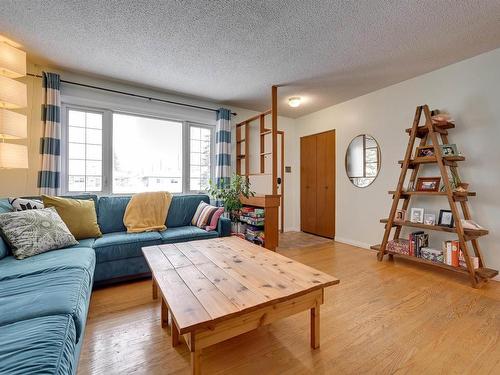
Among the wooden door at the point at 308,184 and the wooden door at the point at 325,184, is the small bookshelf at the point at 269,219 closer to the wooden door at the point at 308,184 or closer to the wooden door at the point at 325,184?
the wooden door at the point at 325,184

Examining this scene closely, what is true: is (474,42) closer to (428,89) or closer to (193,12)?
(428,89)

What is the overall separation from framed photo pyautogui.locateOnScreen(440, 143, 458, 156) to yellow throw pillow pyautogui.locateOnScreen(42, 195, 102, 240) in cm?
378

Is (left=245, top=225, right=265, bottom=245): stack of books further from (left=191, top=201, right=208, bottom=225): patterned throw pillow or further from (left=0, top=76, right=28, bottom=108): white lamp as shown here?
(left=0, top=76, right=28, bottom=108): white lamp

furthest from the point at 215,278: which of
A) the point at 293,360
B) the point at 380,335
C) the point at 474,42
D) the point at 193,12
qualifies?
the point at 474,42

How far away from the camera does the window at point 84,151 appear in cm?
295

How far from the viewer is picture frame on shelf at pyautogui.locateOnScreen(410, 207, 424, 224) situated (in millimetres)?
2725

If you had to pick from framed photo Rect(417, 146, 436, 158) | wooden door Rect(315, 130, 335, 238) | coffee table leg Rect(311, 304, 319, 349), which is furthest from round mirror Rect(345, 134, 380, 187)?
coffee table leg Rect(311, 304, 319, 349)

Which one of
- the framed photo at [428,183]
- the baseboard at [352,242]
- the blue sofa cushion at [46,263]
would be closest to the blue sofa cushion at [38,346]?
the blue sofa cushion at [46,263]

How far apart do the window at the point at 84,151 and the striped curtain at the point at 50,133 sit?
0.89 ft

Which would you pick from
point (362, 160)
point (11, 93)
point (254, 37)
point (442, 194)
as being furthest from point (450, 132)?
point (11, 93)

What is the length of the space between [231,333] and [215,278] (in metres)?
0.33

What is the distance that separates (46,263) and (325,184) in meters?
3.91

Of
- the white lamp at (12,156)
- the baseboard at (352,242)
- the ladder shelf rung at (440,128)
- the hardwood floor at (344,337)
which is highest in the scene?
the ladder shelf rung at (440,128)

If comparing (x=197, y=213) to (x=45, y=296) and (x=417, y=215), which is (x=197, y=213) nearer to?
(x=45, y=296)
